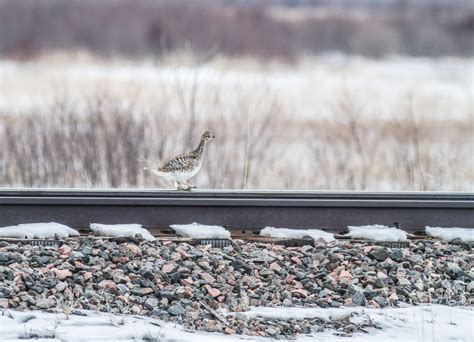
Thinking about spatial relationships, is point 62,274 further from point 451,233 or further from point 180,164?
point 451,233

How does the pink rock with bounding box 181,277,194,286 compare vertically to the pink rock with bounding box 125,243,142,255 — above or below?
below

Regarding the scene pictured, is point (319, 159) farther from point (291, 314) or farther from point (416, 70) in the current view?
point (416, 70)

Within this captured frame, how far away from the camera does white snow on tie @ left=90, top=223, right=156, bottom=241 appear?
8.94 meters

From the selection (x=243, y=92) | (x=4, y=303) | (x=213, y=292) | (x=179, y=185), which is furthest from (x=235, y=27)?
(x=4, y=303)

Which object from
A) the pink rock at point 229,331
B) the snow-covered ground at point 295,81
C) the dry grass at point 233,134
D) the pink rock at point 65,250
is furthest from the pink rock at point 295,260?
the snow-covered ground at point 295,81

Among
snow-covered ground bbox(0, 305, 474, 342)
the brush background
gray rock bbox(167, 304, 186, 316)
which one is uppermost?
the brush background

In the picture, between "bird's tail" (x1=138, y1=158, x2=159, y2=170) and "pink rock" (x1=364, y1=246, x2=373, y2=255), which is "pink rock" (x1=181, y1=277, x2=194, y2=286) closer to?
"pink rock" (x1=364, y1=246, x2=373, y2=255)

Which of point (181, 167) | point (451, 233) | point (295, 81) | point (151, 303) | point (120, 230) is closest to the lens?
point (151, 303)

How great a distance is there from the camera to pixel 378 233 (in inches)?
367

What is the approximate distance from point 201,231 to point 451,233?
2366mm

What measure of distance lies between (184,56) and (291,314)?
13556 millimetres

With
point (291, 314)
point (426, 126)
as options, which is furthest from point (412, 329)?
point (426, 126)

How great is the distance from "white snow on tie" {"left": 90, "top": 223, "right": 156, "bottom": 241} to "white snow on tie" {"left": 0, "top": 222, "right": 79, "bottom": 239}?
0.19 m

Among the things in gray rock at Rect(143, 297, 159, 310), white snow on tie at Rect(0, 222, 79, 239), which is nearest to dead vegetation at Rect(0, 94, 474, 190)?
white snow on tie at Rect(0, 222, 79, 239)
